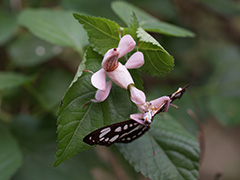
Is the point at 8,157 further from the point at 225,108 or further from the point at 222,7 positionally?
the point at 222,7

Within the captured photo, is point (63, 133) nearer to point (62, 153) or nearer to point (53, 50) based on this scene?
point (62, 153)

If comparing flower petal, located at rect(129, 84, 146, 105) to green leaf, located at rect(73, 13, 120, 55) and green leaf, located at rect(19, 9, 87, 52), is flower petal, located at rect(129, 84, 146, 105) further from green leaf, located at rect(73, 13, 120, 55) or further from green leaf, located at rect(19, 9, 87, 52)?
green leaf, located at rect(19, 9, 87, 52)

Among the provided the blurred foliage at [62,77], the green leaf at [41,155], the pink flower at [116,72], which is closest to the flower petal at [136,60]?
the pink flower at [116,72]

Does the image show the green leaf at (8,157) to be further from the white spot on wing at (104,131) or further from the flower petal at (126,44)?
the flower petal at (126,44)

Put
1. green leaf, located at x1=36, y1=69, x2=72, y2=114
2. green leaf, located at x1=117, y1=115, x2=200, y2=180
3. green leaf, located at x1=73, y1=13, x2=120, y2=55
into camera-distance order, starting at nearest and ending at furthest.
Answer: green leaf, located at x1=73, y1=13, x2=120, y2=55
green leaf, located at x1=117, y1=115, x2=200, y2=180
green leaf, located at x1=36, y1=69, x2=72, y2=114

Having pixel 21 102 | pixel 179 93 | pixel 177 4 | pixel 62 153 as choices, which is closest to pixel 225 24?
pixel 177 4

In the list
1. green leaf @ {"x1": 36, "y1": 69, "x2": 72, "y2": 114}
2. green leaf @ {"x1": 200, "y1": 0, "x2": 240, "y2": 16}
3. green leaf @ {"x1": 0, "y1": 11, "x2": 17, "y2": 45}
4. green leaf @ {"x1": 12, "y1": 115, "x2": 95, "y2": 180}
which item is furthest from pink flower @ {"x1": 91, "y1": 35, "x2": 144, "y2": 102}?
green leaf @ {"x1": 200, "y1": 0, "x2": 240, "y2": 16}
